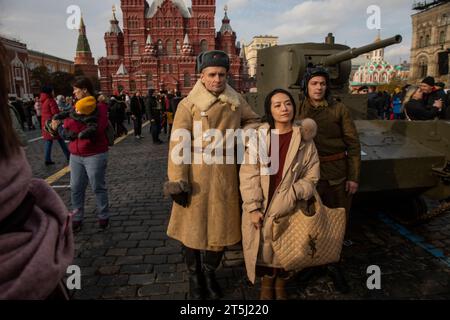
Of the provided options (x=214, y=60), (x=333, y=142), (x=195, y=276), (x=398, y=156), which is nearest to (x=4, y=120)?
(x=214, y=60)

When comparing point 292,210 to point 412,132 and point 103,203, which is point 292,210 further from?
point 103,203

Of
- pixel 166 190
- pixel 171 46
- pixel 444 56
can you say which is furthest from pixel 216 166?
pixel 171 46

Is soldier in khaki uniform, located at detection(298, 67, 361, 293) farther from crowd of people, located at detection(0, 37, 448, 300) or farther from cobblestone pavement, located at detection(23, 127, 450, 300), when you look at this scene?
cobblestone pavement, located at detection(23, 127, 450, 300)

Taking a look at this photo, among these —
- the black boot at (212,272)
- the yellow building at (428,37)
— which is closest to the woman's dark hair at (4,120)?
the black boot at (212,272)

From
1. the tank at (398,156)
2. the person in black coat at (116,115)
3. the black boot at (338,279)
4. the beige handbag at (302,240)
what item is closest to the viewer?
the beige handbag at (302,240)

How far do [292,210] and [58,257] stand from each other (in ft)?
6.19

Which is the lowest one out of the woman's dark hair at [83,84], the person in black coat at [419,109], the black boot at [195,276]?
the black boot at [195,276]

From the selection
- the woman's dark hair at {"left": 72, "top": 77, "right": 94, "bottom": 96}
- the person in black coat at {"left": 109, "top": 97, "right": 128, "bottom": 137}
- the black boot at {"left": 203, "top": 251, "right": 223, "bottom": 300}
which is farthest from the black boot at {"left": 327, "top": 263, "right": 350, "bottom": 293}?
the person in black coat at {"left": 109, "top": 97, "right": 128, "bottom": 137}

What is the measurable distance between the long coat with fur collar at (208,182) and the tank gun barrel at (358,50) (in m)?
2.58

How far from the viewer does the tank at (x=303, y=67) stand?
219 inches

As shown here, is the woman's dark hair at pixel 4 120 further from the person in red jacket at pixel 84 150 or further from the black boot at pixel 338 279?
the person in red jacket at pixel 84 150

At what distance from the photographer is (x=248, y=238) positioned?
9.21 ft

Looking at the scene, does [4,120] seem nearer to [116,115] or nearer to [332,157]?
[332,157]

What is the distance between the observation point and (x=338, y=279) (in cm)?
341
